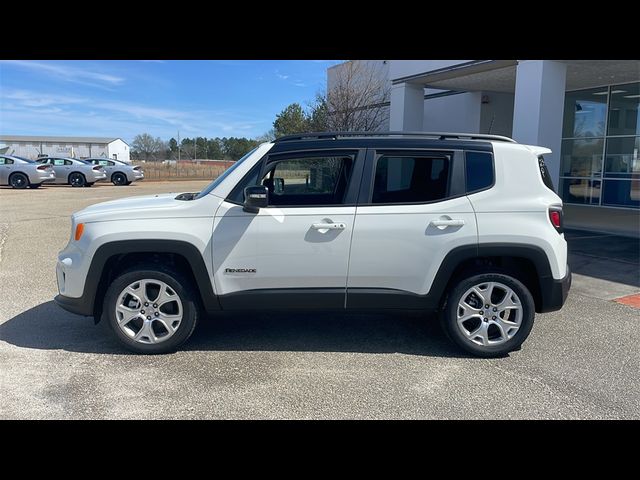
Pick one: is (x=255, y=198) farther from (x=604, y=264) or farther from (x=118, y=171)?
(x=118, y=171)

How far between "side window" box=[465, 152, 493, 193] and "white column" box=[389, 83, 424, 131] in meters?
11.7

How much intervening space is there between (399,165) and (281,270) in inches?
55.2

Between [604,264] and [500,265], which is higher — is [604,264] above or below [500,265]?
below

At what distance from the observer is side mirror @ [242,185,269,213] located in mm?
4008

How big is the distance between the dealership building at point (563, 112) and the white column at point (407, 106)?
0.03 metres

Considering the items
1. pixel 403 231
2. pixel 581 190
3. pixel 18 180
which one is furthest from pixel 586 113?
pixel 18 180

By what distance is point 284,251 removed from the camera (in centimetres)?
415

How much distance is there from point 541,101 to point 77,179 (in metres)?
23.5

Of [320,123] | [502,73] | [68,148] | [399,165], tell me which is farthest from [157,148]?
[399,165]

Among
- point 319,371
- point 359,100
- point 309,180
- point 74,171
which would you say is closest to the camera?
point 319,371

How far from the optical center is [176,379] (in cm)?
381

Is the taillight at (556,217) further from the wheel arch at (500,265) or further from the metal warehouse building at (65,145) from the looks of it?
the metal warehouse building at (65,145)

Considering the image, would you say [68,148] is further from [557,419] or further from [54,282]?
[557,419]

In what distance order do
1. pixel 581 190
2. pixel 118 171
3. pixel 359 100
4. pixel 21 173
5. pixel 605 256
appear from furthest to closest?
pixel 118 171 → pixel 21 173 → pixel 359 100 → pixel 581 190 → pixel 605 256
